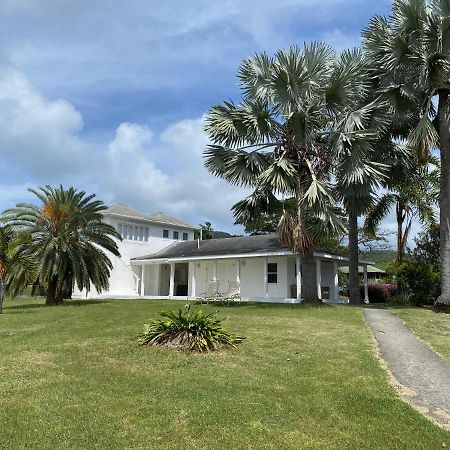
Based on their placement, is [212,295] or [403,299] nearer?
[403,299]

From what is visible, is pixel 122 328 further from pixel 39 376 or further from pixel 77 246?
pixel 77 246

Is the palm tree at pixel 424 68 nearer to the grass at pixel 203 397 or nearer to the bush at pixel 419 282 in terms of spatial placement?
the bush at pixel 419 282

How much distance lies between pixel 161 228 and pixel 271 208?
16453 millimetres

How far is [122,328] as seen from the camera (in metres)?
11.7

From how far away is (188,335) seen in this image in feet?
29.8

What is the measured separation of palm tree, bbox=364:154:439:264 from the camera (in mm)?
20778

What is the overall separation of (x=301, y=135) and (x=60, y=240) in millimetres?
11652

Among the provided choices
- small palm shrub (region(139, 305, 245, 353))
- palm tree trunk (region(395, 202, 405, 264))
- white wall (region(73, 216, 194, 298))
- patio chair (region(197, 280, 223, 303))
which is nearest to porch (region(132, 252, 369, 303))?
patio chair (region(197, 280, 223, 303))

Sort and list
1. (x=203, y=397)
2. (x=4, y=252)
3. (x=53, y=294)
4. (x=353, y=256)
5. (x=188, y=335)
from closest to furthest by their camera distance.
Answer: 1. (x=203, y=397)
2. (x=188, y=335)
3. (x=4, y=252)
4. (x=353, y=256)
5. (x=53, y=294)

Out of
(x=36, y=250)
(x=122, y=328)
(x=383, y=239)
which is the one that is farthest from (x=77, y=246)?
(x=383, y=239)

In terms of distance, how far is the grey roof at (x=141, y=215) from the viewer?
3142 cm

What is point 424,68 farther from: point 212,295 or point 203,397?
point 203,397

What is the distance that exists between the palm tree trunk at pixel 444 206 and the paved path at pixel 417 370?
479 centimetres

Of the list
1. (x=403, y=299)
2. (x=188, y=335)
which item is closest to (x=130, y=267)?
(x=403, y=299)
